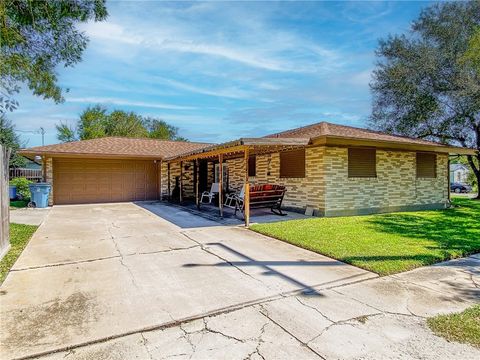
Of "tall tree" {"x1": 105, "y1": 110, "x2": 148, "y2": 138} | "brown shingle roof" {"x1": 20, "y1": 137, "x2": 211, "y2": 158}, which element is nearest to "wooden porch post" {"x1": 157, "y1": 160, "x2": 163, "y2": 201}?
"brown shingle roof" {"x1": 20, "y1": 137, "x2": 211, "y2": 158}

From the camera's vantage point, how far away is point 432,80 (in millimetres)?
18734

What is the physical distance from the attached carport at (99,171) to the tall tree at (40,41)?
7.38 metres

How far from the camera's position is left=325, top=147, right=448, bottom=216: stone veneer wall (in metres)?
10.1

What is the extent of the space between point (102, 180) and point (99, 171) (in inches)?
19.5

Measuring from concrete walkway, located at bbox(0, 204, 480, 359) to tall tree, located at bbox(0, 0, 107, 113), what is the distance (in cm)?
401

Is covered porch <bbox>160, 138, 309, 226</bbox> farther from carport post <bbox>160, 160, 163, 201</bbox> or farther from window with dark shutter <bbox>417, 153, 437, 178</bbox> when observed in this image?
window with dark shutter <bbox>417, 153, 437, 178</bbox>

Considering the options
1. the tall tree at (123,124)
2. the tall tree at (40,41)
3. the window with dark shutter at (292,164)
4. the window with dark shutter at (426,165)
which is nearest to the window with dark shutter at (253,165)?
the window with dark shutter at (292,164)

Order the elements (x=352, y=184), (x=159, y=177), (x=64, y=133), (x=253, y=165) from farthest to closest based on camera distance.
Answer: (x=64, y=133)
(x=159, y=177)
(x=253, y=165)
(x=352, y=184)

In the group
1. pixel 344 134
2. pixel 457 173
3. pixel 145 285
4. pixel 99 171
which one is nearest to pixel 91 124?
pixel 99 171

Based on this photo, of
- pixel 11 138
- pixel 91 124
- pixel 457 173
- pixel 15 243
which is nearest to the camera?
pixel 15 243

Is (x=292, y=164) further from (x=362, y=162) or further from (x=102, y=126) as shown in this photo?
(x=102, y=126)

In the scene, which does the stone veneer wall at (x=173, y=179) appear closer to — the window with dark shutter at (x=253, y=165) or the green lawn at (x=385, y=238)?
the window with dark shutter at (x=253, y=165)

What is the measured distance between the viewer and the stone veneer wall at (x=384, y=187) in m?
10.1

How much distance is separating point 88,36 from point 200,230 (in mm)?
5770
